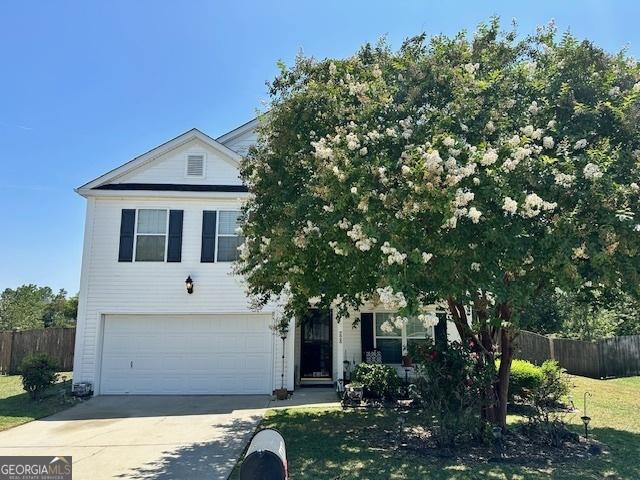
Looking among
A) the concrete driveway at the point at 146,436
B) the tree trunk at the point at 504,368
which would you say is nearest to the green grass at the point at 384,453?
the concrete driveway at the point at 146,436

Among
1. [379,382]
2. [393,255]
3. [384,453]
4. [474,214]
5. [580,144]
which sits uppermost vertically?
[580,144]

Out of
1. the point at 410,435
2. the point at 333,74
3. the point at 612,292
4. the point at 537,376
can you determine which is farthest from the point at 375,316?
the point at 333,74

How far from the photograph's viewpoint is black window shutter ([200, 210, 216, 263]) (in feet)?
45.5

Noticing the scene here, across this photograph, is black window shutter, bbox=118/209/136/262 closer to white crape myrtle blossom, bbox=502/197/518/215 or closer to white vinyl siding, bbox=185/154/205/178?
white vinyl siding, bbox=185/154/205/178

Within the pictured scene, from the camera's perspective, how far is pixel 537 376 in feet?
37.8

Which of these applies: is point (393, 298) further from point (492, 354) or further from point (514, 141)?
point (492, 354)

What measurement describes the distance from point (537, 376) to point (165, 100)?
12274 millimetres

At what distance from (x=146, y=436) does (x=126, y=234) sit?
6950mm

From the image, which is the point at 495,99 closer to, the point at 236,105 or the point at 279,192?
the point at 279,192

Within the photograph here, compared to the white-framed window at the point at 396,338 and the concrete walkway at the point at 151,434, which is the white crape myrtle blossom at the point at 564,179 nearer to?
the concrete walkway at the point at 151,434

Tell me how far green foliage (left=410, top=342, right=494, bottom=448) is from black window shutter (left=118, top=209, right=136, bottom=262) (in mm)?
9402

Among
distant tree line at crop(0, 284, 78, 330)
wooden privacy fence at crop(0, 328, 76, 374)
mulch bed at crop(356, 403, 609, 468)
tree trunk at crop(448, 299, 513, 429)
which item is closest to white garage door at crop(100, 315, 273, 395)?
wooden privacy fence at crop(0, 328, 76, 374)

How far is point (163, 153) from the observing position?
14.5m

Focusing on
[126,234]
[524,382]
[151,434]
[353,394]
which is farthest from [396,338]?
[126,234]
